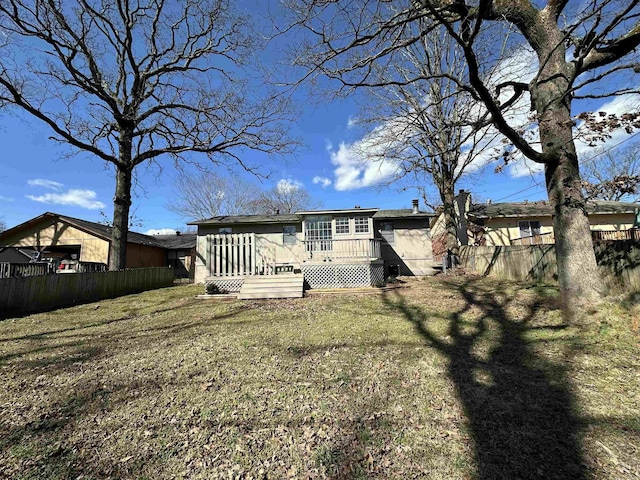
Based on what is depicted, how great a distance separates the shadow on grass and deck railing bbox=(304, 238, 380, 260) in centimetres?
640

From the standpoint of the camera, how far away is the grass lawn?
235cm

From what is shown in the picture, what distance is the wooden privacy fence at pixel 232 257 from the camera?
1077 cm

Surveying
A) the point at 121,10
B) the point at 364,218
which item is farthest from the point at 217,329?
the point at 121,10

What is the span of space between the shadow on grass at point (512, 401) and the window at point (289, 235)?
1185cm

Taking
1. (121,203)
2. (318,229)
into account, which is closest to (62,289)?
(121,203)

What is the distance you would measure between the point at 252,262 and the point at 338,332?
6034 mm

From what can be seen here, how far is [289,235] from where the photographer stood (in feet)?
55.6

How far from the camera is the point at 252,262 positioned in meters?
10.8

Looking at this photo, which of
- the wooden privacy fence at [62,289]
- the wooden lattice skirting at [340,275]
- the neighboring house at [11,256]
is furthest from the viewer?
the neighboring house at [11,256]

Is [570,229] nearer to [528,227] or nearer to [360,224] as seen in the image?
[360,224]

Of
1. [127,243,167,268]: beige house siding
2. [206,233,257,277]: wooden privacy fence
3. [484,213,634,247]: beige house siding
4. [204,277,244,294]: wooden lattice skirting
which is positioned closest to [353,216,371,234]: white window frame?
[206,233,257,277]: wooden privacy fence

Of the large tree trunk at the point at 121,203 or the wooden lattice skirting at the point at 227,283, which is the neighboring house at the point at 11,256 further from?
the wooden lattice skirting at the point at 227,283

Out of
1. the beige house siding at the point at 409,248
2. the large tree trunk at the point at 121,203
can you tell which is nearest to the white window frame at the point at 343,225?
the beige house siding at the point at 409,248

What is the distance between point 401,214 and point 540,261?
8.35m
